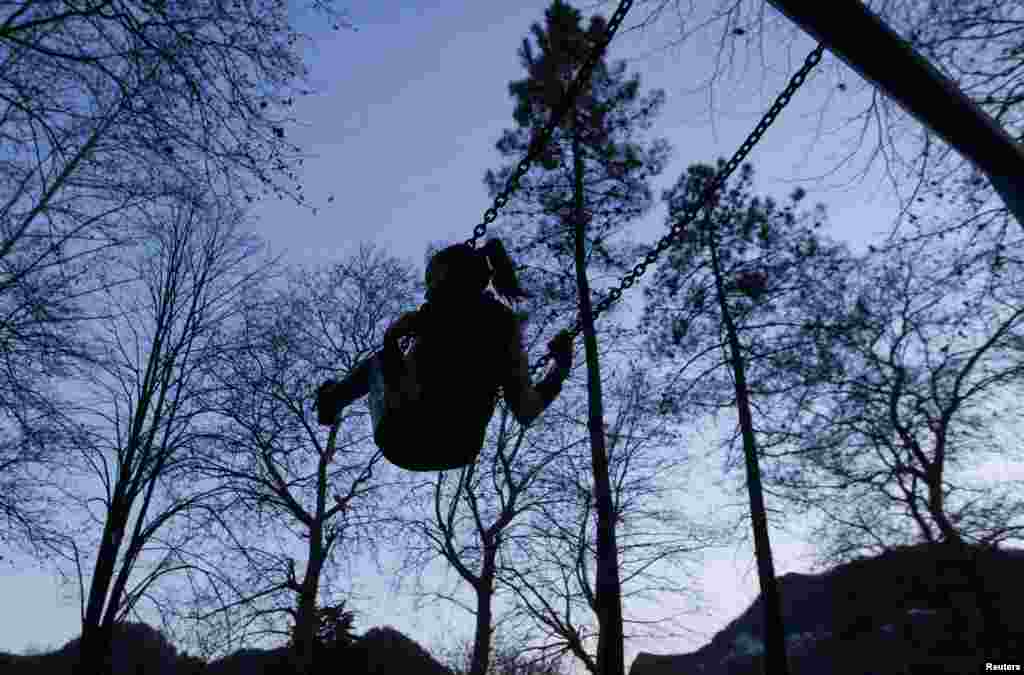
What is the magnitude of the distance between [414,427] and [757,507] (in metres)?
10.4

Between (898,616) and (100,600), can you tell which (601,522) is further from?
(898,616)

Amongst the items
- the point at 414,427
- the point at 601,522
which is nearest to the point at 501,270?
the point at 414,427

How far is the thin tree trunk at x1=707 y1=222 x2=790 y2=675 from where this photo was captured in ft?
33.1

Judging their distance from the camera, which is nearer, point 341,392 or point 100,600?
point 341,392

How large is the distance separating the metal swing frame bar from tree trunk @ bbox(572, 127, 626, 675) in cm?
478

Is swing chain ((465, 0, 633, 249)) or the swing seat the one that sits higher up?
swing chain ((465, 0, 633, 249))

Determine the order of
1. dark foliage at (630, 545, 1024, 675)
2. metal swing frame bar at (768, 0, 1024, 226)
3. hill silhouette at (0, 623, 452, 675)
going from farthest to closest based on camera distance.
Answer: hill silhouette at (0, 623, 452, 675) → dark foliage at (630, 545, 1024, 675) → metal swing frame bar at (768, 0, 1024, 226)

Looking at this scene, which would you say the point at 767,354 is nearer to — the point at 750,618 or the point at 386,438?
the point at 386,438

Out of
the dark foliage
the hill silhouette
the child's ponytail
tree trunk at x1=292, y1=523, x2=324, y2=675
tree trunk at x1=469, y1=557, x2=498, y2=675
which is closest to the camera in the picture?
the child's ponytail

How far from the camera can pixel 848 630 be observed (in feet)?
81.8

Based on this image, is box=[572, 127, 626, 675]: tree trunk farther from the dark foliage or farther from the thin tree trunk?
the dark foliage

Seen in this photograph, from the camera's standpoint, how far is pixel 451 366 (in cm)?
288

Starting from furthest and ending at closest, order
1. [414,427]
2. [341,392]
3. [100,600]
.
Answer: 1. [100,600]
2. [341,392]
3. [414,427]

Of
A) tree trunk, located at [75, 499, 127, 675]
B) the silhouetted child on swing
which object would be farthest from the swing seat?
tree trunk, located at [75, 499, 127, 675]
